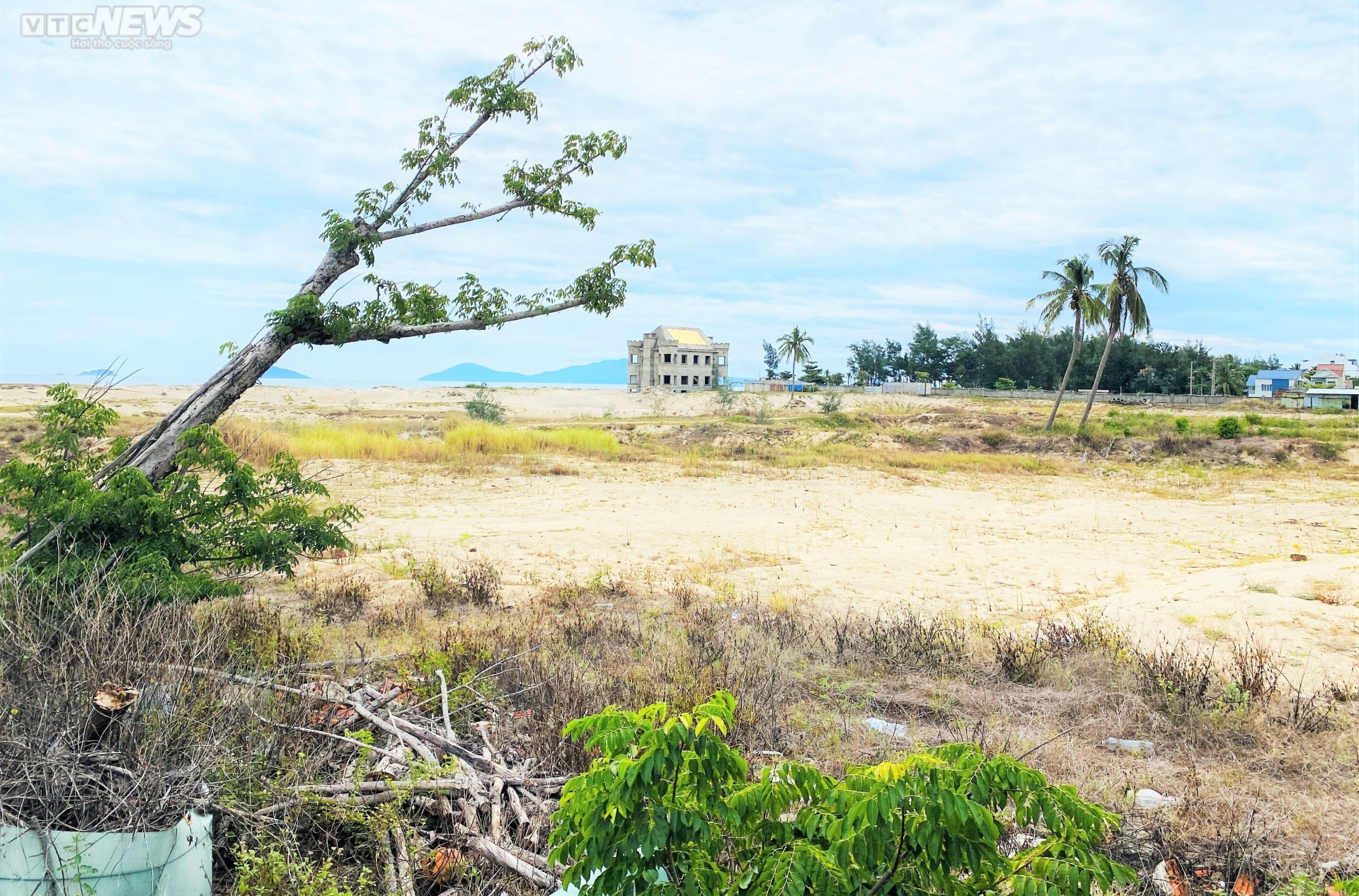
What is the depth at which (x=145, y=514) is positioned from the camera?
18.1ft

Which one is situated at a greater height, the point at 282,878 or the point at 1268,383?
the point at 1268,383

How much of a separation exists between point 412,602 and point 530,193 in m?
4.06

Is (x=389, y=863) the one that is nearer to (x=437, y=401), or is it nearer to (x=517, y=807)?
(x=517, y=807)

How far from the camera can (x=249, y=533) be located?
584 cm

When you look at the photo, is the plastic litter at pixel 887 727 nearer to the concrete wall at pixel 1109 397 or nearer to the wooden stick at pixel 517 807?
the wooden stick at pixel 517 807

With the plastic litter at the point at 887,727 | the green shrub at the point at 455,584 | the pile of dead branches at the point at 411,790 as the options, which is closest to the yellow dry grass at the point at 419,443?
the green shrub at the point at 455,584

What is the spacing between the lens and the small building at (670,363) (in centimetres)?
8238

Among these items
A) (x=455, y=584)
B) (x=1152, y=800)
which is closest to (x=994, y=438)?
(x=455, y=584)

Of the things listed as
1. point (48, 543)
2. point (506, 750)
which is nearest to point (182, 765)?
point (506, 750)

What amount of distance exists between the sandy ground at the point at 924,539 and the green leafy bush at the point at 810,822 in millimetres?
6321

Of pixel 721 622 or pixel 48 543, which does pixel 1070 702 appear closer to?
pixel 721 622

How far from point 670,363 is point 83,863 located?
3165 inches

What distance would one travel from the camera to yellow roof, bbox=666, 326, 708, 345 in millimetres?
84375

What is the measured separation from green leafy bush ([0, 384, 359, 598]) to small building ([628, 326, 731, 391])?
7487cm
